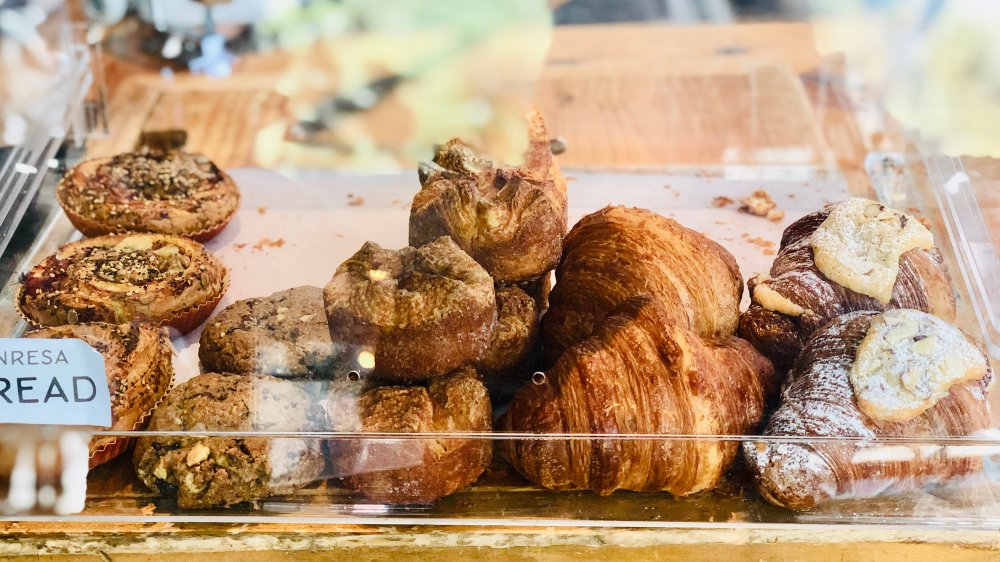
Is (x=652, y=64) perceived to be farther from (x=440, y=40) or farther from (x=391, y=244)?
(x=391, y=244)

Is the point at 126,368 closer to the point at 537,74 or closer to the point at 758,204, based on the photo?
the point at 758,204

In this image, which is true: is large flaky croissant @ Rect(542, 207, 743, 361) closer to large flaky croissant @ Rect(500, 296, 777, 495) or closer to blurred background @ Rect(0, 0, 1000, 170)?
large flaky croissant @ Rect(500, 296, 777, 495)

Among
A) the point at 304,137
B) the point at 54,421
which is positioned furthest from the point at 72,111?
the point at 54,421

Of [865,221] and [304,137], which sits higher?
[304,137]

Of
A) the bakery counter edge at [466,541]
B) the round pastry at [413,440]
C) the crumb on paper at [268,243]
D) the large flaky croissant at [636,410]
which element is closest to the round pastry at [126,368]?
the bakery counter edge at [466,541]

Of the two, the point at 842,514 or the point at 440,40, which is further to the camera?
the point at 440,40

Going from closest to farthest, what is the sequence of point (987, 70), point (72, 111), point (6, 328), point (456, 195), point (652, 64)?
point (456, 195)
point (6, 328)
point (987, 70)
point (72, 111)
point (652, 64)
